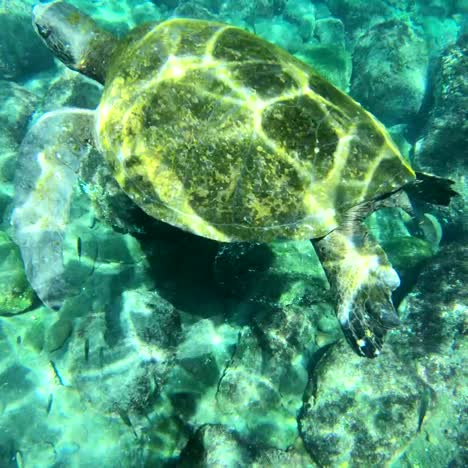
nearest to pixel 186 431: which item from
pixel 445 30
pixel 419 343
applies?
pixel 419 343

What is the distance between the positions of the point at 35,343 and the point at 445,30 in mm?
12966

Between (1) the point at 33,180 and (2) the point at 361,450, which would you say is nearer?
(2) the point at 361,450

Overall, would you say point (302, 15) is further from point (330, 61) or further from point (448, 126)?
point (448, 126)

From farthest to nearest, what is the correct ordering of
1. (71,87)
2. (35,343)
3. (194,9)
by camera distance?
(194,9) → (71,87) → (35,343)

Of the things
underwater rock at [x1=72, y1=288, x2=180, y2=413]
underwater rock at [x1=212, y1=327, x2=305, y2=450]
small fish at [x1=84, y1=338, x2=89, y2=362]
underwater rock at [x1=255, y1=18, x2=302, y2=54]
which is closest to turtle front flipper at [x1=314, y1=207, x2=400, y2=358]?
underwater rock at [x1=212, y1=327, x2=305, y2=450]

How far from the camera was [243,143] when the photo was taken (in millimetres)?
2570

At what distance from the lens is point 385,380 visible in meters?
3.43

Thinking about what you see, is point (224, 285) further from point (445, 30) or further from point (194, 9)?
point (445, 30)

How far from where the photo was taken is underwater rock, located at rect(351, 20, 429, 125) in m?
6.99

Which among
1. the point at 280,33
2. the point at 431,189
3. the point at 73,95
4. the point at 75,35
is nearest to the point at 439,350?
the point at 431,189

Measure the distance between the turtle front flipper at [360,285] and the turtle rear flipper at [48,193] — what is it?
104 inches

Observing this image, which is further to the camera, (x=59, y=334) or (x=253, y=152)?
(x=59, y=334)

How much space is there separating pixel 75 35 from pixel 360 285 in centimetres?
407

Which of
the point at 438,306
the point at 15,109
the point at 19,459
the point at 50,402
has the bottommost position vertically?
the point at 19,459
